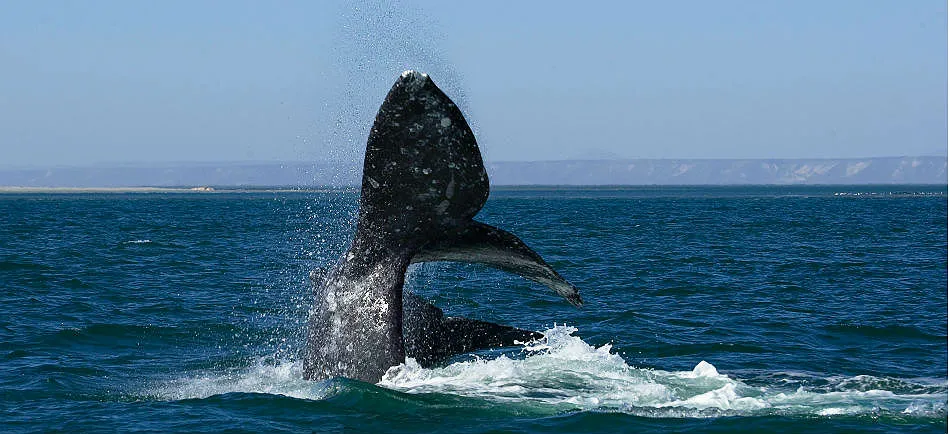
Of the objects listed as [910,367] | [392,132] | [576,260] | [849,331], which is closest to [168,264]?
[576,260]

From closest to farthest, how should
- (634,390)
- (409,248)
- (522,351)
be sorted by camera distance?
(409,248) → (634,390) → (522,351)

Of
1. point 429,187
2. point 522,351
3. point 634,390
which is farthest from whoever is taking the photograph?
point 522,351

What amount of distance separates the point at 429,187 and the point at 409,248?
32.7 inches

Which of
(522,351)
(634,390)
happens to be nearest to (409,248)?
(634,390)

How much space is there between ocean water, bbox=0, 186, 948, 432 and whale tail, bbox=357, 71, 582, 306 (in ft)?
4.71

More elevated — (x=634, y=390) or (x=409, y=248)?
(x=409, y=248)

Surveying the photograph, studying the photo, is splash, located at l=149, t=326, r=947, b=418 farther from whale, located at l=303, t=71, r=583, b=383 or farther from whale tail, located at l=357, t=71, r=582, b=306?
whale tail, located at l=357, t=71, r=582, b=306

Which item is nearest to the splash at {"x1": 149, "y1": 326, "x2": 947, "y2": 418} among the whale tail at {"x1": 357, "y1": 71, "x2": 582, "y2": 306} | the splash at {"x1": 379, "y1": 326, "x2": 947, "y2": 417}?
the splash at {"x1": 379, "y1": 326, "x2": 947, "y2": 417}

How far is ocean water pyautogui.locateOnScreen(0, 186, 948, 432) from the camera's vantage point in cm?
1102

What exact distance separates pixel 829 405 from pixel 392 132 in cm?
568

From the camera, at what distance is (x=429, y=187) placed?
9.25m

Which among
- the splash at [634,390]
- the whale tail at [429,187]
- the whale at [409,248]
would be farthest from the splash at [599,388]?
the whale tail at [429,187]

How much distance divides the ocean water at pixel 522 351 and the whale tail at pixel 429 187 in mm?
1436

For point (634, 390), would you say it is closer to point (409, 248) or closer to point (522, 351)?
point (522, 351)
